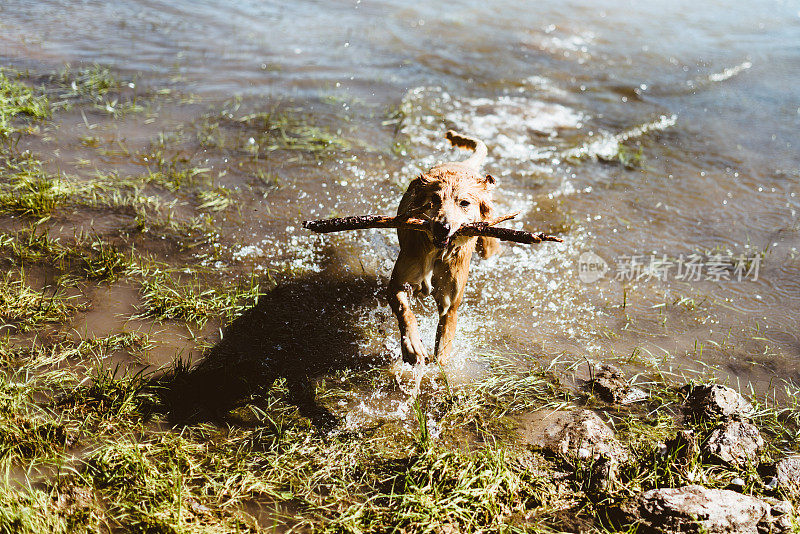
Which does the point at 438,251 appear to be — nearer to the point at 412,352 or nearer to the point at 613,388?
the point at 412,352

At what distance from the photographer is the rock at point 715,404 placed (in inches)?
143

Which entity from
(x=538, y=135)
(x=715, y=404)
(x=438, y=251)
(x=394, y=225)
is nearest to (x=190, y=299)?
(x=394, y=225)

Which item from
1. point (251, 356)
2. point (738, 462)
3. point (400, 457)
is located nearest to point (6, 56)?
point (251, 356)

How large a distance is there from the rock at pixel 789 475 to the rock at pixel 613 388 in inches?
33.8

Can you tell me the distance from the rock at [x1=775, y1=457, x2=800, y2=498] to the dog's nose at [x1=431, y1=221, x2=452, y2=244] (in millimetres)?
2361

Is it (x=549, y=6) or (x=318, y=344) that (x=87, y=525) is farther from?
(x=549, y=6)

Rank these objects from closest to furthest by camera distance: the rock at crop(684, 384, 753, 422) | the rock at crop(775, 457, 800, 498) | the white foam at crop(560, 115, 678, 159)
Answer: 1. the rock at crop(775, 457, 800, 498)
2. the rock at crop(684, 384, 753, 422)
3. the white foam at crop(560, 115, 678, 159)

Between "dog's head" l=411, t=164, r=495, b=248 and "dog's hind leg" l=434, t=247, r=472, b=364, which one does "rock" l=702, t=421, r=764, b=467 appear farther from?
"dog's head" l=411, t=164, r=495, b=248

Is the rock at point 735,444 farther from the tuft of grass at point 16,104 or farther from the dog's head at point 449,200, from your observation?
the tuft of grass at point 16,104

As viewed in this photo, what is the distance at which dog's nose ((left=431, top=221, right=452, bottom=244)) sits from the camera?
2979 mm

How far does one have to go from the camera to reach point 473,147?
461 centimetres

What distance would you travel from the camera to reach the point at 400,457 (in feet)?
10.9

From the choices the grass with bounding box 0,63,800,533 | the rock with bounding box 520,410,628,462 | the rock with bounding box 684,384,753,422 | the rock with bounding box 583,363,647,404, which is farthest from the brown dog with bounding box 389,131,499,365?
the rock with bounding box 684,384,753,422

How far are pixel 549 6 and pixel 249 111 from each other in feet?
28.8
